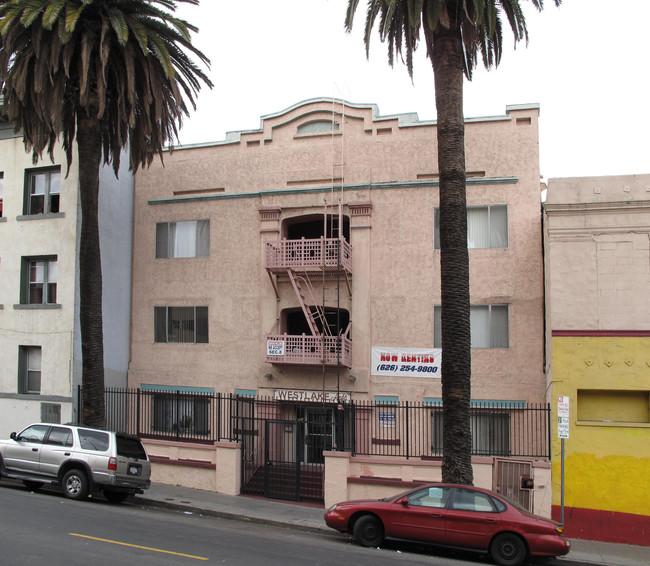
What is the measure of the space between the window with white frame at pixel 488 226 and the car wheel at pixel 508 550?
418 inches

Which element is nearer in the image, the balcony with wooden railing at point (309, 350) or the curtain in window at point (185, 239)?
the balcony with wooden railing at point (309, 350)

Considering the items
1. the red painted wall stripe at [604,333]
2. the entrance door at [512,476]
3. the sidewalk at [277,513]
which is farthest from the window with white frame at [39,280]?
the red painted wall stripe at [604,333]

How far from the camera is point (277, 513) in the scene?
16562 mm

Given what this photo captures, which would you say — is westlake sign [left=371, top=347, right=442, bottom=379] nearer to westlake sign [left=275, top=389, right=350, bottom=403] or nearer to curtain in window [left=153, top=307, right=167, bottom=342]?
westlake sign [left=275, top=389, right=350, bottom=403]

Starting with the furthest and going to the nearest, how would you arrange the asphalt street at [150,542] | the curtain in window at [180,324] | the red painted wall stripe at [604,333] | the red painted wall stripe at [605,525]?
the curtain in window at [180,324] → the red painted wall stripe at [604,333] → the red painted wall stripe at [605,525] → the asphalt street at [150,542]

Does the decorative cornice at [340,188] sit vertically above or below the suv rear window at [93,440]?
above

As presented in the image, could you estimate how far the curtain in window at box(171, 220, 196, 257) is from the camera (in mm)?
24250

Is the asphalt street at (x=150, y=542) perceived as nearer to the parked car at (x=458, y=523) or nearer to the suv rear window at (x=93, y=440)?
the parked car at (x=458, y=523)

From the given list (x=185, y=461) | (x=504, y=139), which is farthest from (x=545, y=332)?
(x=185, y=461)

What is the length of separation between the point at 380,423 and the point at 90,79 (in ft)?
42.3

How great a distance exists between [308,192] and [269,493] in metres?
9.76

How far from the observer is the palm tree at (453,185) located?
14.5 meters

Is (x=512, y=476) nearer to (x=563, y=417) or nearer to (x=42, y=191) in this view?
(x=563, y=417)

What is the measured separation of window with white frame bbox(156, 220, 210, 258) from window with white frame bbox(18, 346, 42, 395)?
5332 millimetres
